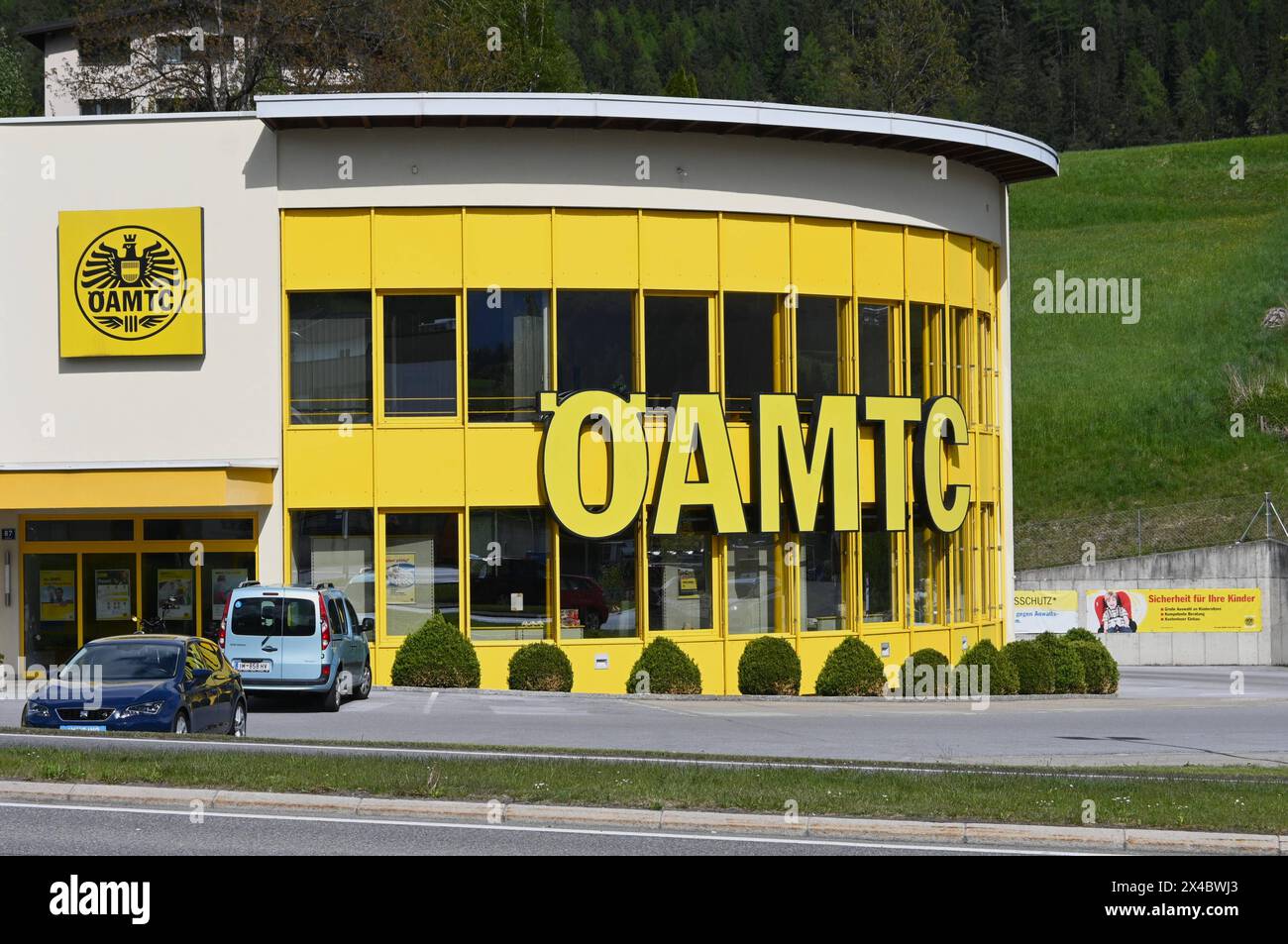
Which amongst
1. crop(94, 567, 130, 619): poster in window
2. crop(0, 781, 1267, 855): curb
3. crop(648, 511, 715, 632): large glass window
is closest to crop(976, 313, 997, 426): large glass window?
crop(648, 511, 715, 632): large glass window

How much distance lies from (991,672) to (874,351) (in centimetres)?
671

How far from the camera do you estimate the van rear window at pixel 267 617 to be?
918 inches

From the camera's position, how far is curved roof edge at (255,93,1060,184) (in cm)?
2850

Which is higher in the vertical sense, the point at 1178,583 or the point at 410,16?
the point at 410,16

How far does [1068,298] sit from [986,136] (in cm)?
4441

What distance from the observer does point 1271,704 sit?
31281mm

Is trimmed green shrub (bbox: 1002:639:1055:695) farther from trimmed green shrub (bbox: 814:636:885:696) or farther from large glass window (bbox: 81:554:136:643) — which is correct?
large glass window (bbox: 81:554:136:643)

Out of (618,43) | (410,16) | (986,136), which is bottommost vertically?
(986,136)

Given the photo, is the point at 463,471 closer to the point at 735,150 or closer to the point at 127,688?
the point at 735,150

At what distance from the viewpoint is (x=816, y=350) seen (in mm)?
31703

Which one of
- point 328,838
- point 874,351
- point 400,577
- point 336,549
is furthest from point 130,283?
point 328,838

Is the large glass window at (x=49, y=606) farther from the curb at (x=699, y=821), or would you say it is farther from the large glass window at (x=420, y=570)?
the curb at (x=699, y=821)

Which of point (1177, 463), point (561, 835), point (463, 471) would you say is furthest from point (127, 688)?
point (1177, 463)
